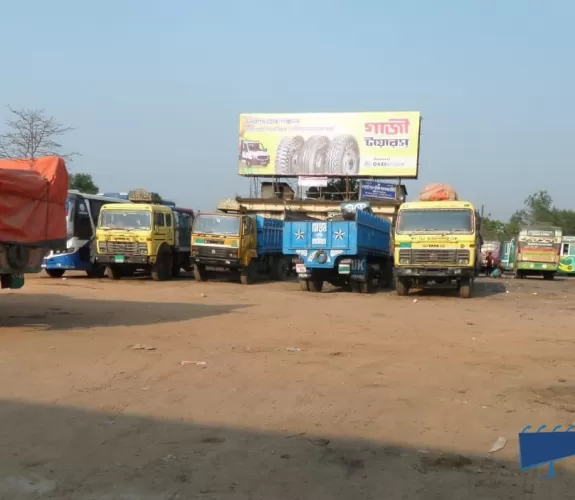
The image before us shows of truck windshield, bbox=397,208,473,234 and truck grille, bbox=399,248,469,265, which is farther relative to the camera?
truck windshield, bbox=397,208,473,234

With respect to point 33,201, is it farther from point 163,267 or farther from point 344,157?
point 344,157

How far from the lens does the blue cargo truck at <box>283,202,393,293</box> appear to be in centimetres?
1653

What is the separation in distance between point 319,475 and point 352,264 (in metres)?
13.2

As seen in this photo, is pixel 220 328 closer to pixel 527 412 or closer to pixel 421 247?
pixel 527 412

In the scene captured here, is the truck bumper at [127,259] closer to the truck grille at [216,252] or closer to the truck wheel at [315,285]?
the truck grille at [216,252]

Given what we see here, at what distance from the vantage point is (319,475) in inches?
149

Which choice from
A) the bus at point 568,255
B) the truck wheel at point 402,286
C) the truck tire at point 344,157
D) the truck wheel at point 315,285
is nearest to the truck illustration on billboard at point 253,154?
the truck tire at point 344,157

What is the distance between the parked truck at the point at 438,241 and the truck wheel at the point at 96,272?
34.2 feet

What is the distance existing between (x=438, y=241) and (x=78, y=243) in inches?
463

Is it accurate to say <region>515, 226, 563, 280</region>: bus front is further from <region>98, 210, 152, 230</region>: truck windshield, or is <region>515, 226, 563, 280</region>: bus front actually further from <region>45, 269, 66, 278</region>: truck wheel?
<region>45, 269, 66, 278</region>: truck wheel

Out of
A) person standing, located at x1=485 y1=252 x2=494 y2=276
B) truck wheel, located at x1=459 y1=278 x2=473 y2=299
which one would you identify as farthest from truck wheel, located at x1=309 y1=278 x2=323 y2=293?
person standing, located at x1=485 y1=252 x2=494 y2=276

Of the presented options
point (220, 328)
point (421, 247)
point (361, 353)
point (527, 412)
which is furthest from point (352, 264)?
point (527, 412)

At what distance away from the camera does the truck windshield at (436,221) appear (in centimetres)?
1573

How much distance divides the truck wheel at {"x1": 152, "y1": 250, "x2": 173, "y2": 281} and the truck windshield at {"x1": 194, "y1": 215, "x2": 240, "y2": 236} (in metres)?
1.59
